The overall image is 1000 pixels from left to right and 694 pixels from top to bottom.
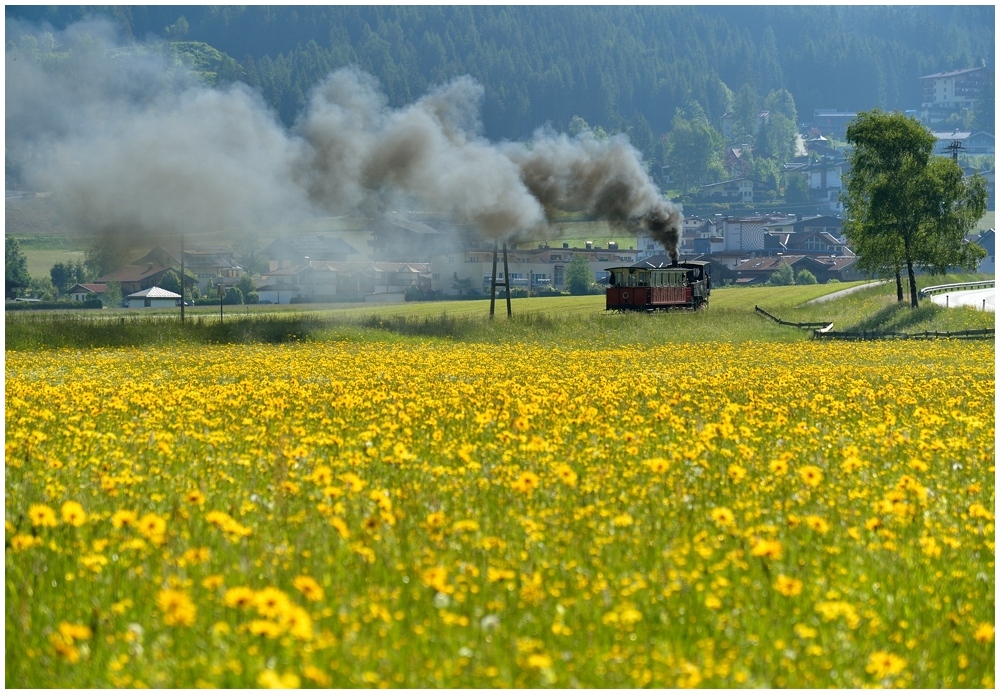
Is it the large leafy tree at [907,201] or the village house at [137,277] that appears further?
the village house at [137,277]

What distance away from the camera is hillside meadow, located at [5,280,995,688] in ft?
22.0

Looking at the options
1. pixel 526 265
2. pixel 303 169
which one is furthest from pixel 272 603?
pixel 526 265

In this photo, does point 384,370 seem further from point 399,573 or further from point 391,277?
point 391,277

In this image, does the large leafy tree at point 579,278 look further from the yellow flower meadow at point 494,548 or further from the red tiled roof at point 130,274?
the yellow flower meadow at point 494,548

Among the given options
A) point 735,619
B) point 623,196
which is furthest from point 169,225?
point 735,619

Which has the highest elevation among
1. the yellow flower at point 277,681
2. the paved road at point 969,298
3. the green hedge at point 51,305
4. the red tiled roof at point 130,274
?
the red tiled roof at point 130,274

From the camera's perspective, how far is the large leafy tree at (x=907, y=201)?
60.5 meters

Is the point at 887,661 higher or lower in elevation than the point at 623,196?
lower

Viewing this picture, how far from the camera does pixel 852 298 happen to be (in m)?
83.2

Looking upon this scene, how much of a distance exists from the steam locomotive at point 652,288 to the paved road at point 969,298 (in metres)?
15.6

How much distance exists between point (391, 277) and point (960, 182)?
301 ft

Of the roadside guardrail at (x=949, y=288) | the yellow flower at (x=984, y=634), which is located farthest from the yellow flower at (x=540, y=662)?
the roadside guardrail at (x=949, y=288)

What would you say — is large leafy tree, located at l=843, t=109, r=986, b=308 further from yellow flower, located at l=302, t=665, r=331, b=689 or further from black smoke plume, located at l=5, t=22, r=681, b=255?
yellow flower, located at l=302, t=665, r=331, b=689

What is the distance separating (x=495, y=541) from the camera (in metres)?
8.52
